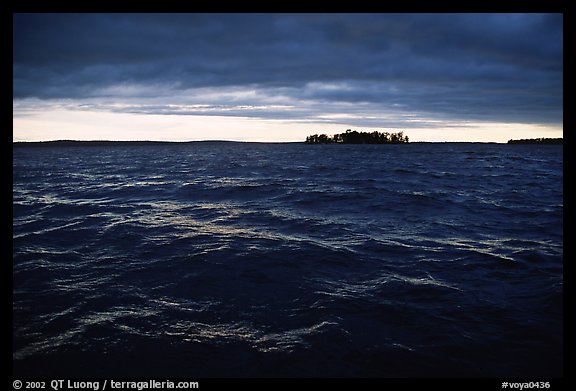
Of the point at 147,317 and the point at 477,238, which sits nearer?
the point at 147,317

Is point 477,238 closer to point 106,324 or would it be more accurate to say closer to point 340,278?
point 340,278

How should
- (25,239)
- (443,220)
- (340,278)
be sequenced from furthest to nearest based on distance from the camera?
(443,220) → (25,239) → (340,278)

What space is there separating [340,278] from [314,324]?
204 cm

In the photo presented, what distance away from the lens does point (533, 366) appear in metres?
4.54

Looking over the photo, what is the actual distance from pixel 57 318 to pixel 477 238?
10.8 m

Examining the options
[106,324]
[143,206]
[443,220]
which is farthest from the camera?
[143,206]

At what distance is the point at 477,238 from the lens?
34.1 ft

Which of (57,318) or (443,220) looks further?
(443,220)
